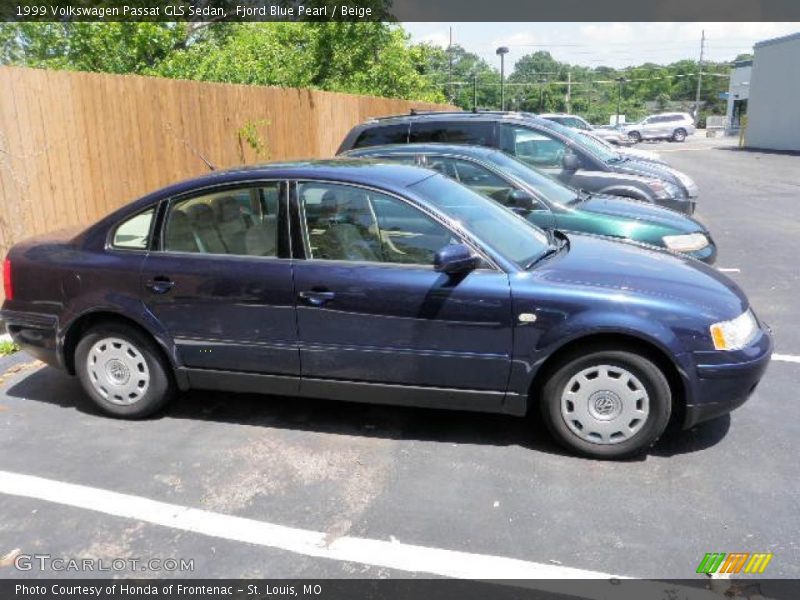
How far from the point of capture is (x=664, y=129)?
158 ft

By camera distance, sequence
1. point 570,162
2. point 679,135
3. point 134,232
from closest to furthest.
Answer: point 134,232 → point 570,162 → point 679,135

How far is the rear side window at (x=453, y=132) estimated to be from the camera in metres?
8.39

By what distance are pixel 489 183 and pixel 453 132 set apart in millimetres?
2322

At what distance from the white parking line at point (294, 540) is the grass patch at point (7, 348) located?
2369 millimetres

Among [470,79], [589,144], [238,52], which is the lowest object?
[589,144]

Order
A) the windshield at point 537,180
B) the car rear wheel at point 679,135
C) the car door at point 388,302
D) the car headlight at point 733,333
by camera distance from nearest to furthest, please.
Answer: the car headlight at point 733,333 → the car door at point 388,302 → the windshield at point 537,180 → the car rear wheel at point 679,135

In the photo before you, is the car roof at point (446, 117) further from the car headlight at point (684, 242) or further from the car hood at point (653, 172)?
the car headlight at point (684, 242)

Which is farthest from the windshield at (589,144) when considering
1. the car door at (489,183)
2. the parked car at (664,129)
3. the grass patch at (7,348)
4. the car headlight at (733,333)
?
the parked car at (664,129)

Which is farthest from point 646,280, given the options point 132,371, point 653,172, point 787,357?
point 653,172

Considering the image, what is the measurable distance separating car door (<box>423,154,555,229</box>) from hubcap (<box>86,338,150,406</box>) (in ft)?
10.3

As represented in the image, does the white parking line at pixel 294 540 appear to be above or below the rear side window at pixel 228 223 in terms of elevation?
below

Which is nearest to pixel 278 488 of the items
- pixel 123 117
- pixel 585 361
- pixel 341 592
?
pixel 341 592

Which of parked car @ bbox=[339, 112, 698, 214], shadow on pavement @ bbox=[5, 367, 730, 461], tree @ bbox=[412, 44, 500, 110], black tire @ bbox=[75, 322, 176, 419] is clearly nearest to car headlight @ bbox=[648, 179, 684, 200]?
parked car @ bbox=[339, 112, 698, 214]
